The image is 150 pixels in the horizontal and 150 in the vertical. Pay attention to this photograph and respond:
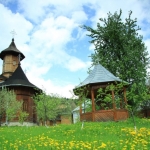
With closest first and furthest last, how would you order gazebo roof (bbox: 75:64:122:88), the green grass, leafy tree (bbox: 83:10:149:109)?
the green grass, gazebo roof (bbox: 75:64:122:88), leafy tree (bbox: 83:10:149:109)

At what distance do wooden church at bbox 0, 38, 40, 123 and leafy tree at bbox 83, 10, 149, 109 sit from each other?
1040cm

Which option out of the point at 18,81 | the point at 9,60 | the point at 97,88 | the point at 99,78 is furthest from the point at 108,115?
the point at 9,60

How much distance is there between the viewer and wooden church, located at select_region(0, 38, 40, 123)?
106ft

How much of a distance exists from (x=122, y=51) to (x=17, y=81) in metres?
15.0

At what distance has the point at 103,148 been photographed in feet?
21.8

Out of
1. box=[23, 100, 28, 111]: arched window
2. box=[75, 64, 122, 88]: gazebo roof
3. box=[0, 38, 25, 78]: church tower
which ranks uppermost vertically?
box=[0, 38, 25, 78]: church tower

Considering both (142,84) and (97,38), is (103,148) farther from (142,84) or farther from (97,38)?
(97,38)

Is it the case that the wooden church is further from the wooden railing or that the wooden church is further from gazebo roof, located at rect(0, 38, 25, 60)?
the wooden railing

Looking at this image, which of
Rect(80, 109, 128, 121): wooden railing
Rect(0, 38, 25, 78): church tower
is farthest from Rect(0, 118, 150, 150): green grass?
Rect(0, 38, 25, 78): church tower

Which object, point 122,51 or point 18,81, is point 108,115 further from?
point 18,81

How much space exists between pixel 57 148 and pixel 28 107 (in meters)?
27.0

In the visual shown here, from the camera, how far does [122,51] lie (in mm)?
29234

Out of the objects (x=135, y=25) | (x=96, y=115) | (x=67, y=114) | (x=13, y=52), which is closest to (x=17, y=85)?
(x=13, y=52)

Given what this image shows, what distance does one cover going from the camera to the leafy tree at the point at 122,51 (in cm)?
2767
